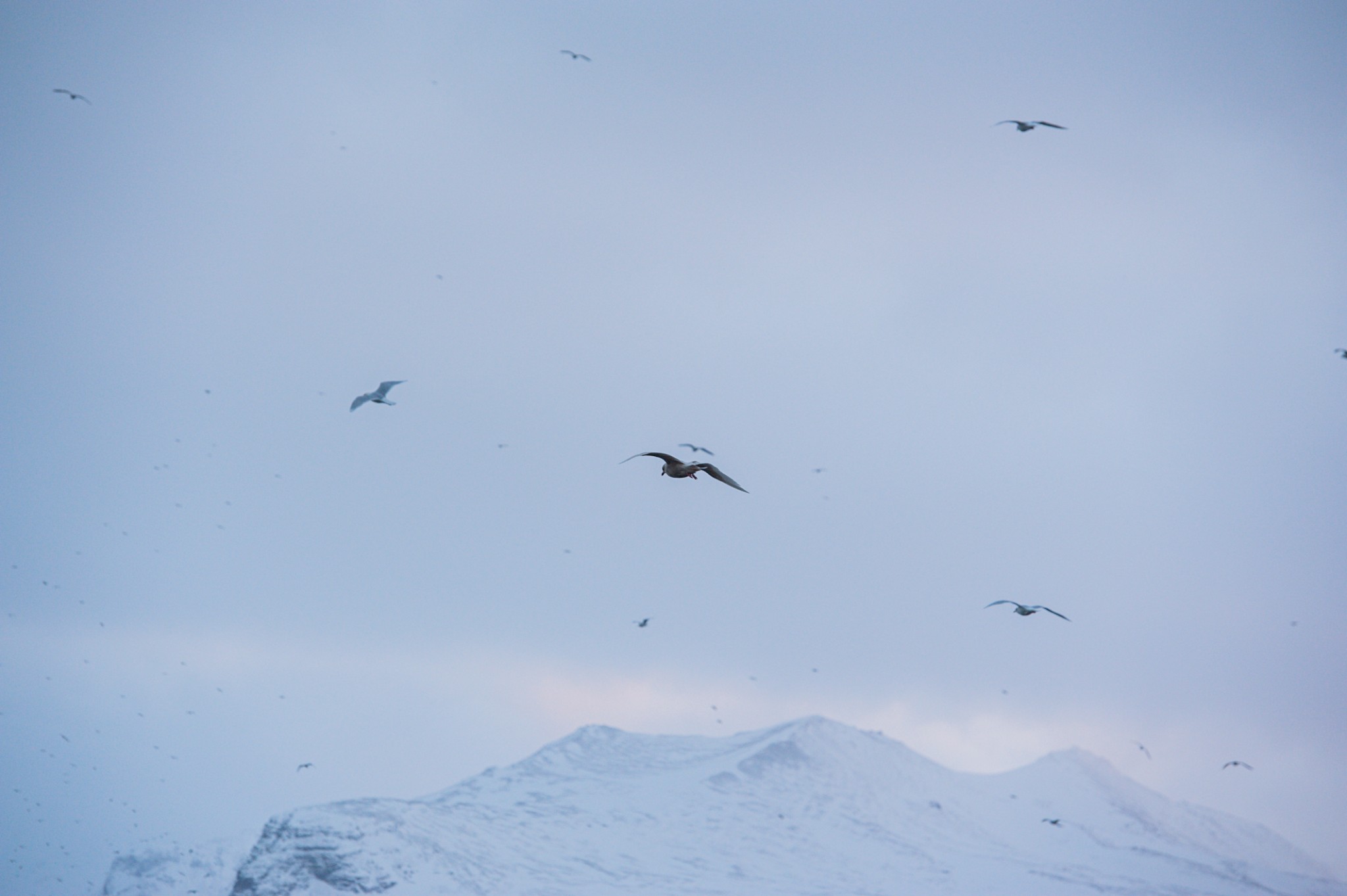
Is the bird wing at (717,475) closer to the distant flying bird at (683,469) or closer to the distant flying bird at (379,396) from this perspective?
the distant flying bird at (683,469)

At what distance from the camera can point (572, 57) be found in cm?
6719

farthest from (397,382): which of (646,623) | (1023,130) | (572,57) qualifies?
(1023,130)

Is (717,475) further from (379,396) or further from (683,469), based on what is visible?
(379,396)

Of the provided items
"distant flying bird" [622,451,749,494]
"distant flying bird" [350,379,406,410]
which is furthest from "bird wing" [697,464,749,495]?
"distant flying bird" [350,379,406,410]

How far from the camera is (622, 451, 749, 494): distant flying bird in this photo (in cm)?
3656

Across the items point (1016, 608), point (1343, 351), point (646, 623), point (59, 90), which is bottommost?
point (646, 623)

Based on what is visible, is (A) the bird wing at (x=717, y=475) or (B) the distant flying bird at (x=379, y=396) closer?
(A) the bird wing at (x=717, y=475)

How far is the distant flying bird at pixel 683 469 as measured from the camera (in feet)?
120

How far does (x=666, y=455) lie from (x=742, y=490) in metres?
8.04

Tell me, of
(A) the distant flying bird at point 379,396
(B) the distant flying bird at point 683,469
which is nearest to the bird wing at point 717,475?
(B) the distant flying bird at point 683,469

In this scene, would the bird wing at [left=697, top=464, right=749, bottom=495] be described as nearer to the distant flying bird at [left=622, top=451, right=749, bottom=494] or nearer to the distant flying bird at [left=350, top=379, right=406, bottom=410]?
the distant flying bird at [left=622, top=451, right=749, bottom=494]

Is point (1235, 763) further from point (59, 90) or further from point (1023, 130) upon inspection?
point (59, 90)

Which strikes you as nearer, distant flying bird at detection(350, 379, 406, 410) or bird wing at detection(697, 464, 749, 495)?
bird wing at detection(697, 464, 749, 495)

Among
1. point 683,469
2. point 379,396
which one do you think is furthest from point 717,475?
point 379,396
